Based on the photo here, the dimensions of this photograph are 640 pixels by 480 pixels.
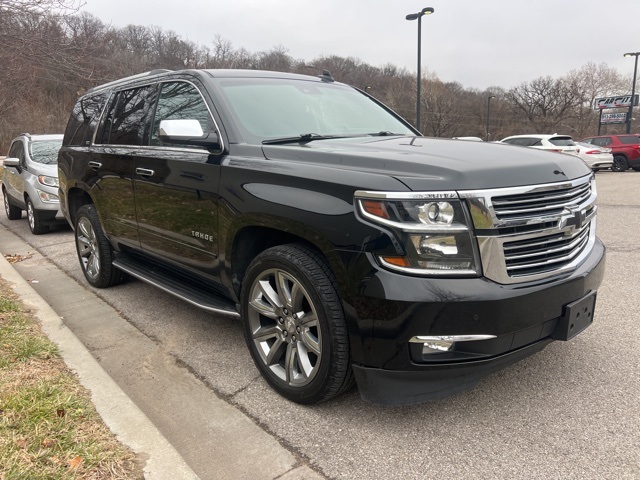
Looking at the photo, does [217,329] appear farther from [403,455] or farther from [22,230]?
[22,230]

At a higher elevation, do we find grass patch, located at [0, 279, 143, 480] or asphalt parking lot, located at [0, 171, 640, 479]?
grass patch, located at [0, 279, 143, 480]

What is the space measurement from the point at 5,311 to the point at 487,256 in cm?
374

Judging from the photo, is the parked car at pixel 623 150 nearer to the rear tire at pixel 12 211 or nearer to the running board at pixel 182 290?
the rear tire at pixel 12 211

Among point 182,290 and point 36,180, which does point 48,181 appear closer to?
point 36,180

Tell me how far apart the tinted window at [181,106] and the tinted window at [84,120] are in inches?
54.0

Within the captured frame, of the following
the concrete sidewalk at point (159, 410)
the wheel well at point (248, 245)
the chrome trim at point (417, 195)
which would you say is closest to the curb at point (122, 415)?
the concrete sidewalk at point (159, 410)

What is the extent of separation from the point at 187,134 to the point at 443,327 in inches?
77.1

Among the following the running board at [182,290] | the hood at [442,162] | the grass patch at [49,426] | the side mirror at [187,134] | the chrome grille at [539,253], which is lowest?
the grass patch at [49,426]

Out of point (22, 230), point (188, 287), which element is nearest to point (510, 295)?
point (188, 287)

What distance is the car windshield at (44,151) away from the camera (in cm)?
886

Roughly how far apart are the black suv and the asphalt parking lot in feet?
0.81

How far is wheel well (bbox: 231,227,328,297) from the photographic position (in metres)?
2.99

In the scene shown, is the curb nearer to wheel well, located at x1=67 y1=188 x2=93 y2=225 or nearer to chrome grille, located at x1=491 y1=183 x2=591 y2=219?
chrome grille, located at x1=491 y1=183 x2=591 y2=219

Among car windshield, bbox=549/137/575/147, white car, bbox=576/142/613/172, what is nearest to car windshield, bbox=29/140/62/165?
car windshield, bbox=549/137/575/147
